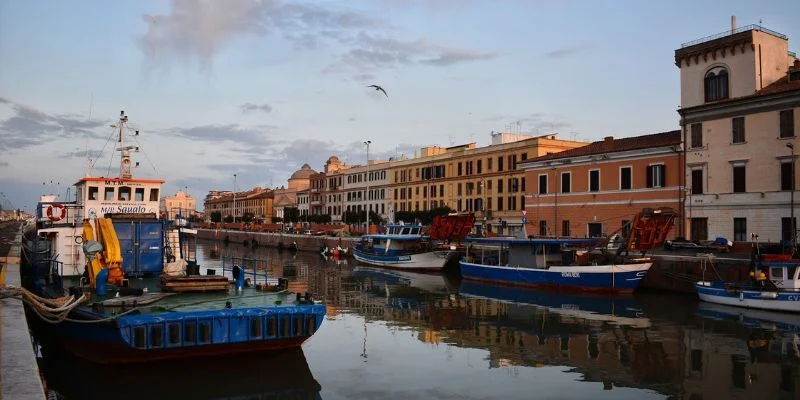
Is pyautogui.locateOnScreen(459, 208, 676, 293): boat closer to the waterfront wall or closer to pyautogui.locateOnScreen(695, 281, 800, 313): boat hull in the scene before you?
pyautogui.locateOnScreen(695, 281, 800, 313): boat hull

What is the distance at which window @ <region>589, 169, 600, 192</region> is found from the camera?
159 ft

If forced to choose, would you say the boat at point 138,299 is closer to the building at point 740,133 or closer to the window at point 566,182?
the building at point 740,133

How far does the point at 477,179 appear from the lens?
75438 millimetres

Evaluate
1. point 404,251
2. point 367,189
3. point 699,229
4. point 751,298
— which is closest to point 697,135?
point 699,229

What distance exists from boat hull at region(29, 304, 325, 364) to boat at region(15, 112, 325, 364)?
0.9 inches

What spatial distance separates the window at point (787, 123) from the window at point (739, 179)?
305 cm

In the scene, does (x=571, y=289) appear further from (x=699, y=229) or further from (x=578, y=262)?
(x=699, y=229)

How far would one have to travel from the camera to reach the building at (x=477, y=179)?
68.0 m

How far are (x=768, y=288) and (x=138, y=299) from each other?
25.7 meters

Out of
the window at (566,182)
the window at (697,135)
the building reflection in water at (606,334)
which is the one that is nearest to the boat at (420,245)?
the window at (566,182)

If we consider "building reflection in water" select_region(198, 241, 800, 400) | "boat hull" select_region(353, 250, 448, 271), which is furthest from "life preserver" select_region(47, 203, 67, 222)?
"boat hull" select_region(353, 250, 448, 271)

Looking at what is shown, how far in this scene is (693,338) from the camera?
73.4ft

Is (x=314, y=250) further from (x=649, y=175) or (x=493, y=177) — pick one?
(x=649, y=175)

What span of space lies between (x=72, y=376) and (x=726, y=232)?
37.0 m
